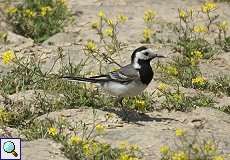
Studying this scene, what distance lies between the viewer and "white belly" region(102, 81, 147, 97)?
7.74 metres

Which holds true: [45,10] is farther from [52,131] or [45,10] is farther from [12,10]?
[52,131]

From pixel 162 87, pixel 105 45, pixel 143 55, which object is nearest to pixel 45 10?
pixel 105 45

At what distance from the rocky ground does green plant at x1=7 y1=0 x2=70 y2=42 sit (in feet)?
0.61

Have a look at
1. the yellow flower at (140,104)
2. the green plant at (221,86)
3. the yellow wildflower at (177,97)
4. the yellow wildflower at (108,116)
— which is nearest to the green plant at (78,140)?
the yellow wildflower at (108,116)

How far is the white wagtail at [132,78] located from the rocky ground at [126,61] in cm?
31

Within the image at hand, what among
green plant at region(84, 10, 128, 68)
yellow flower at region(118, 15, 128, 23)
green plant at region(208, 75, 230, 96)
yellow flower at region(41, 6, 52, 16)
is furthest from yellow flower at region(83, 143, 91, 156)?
yellow flower at region(41, 6, 52, 16)

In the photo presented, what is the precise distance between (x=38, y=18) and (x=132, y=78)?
150 inches

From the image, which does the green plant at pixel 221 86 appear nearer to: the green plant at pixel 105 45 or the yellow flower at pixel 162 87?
the yellow flower at pixel 162 87

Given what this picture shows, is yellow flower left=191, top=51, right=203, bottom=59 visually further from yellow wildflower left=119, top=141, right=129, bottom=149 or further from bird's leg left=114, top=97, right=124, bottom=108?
yellow wildflower left=119, top=141, right=129, bottom=149

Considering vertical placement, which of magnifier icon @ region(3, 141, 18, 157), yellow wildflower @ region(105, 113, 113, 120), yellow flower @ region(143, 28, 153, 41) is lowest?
magnifier icon @ region(3, 141, 18, 157)

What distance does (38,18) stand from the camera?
11.2m

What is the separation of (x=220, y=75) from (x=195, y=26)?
1.97 metres

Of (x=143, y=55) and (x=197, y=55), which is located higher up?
(x=143, y=55)

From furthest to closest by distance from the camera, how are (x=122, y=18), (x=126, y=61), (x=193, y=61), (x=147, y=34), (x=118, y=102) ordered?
1. (x=147, y=34)
2. (x=122, y=18)
3. (x=126, y=61)
4. (x=193, y=61)
5. (x=118, y=102)
